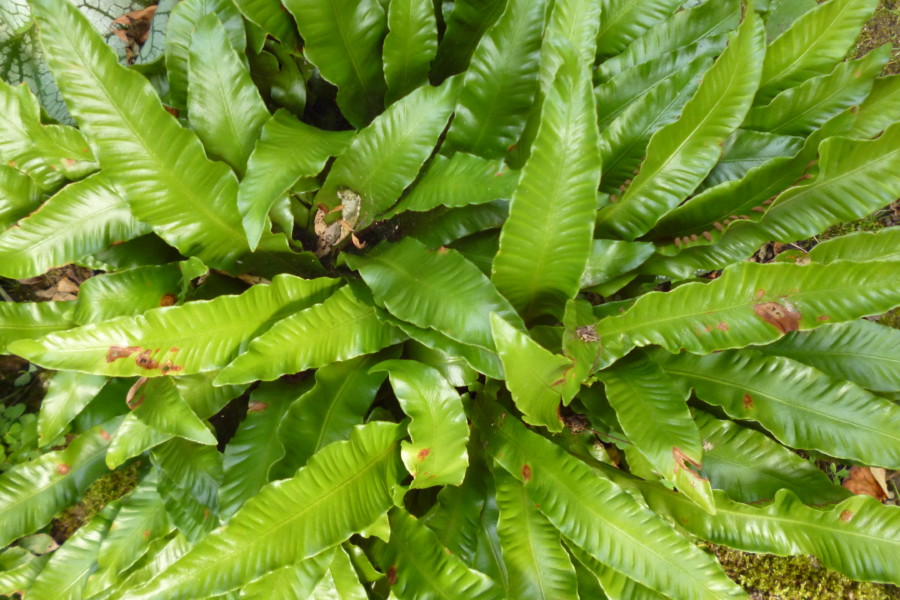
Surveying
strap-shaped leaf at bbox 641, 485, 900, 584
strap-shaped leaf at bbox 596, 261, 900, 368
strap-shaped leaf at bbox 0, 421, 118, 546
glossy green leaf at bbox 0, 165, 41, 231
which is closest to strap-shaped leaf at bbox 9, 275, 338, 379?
strap-shaped leaf at bbox 0, 421, 118, 546

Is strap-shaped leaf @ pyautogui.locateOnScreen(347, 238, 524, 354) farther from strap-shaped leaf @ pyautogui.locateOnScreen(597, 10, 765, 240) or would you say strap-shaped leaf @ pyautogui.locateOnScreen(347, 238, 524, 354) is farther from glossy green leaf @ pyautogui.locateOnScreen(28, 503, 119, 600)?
glossy green leaf @ pyautogui.locateOnScreen(28, 503, 119, 600)

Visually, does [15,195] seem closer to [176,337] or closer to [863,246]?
[176,337]

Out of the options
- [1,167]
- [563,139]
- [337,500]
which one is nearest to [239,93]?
[1,167]

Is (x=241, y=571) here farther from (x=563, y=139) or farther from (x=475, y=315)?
(x=563, y=139)

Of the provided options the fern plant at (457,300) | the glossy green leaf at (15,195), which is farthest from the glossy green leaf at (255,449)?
the glossy green leaf at (15,195)

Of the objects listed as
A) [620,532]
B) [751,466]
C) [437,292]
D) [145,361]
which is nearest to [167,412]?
[145,361]

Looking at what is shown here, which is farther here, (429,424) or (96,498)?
(96,498)
